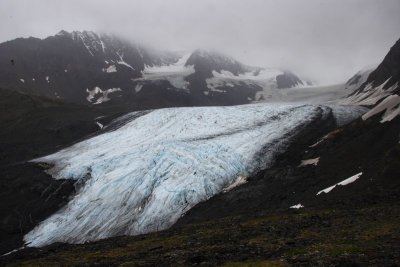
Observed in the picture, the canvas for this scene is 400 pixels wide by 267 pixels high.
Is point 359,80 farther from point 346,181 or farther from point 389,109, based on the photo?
point 346,181

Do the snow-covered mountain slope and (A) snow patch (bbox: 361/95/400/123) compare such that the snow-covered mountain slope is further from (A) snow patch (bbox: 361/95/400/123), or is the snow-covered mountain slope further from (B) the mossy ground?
(B) the mossy ground

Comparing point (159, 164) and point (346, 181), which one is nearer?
point (346, 181)

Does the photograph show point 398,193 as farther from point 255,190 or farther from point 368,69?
point 368,69

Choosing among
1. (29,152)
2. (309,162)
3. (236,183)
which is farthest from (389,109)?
(29,152)

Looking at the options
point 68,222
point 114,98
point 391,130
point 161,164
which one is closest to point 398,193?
point 391,130

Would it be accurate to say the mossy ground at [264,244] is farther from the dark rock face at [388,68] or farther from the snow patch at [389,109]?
the dark rock face at [388,68]
